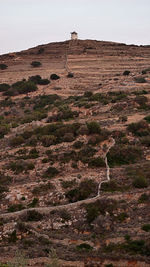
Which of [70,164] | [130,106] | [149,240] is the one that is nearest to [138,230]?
[149,240]

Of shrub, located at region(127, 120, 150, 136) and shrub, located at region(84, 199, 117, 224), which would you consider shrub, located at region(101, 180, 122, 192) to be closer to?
shrub, located at region(84, 199, 117, 224)

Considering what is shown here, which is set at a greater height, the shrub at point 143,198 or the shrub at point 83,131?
the shrub at point 83,131

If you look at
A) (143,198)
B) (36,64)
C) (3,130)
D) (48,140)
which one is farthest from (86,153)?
(36,64)

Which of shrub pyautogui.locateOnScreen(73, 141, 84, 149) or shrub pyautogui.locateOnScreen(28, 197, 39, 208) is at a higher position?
shrub pyautogui.locateOnScreen(73, 141, 84, 149)

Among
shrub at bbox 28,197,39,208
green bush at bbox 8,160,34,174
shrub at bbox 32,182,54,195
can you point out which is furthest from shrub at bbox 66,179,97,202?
green bush at bbox 8,160,34,174

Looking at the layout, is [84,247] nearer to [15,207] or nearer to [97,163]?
[15,207]

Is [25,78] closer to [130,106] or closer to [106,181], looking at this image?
[130,106]

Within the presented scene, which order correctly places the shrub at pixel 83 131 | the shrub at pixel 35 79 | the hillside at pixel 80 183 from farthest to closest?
the shrub at pixel 35 79
the shrub at pixel 83 131
the hillside at pixel 80 183

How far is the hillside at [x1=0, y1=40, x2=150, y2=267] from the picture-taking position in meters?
10.8

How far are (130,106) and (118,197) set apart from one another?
1469cm

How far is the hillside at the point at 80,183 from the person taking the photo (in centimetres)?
1084

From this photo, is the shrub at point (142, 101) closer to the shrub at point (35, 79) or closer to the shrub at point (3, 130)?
the shrub at point (3, 130)

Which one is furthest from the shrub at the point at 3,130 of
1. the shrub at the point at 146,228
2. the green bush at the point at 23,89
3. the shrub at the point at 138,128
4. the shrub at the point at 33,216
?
the green bush at the point at 23,89

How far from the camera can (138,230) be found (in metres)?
11.6
